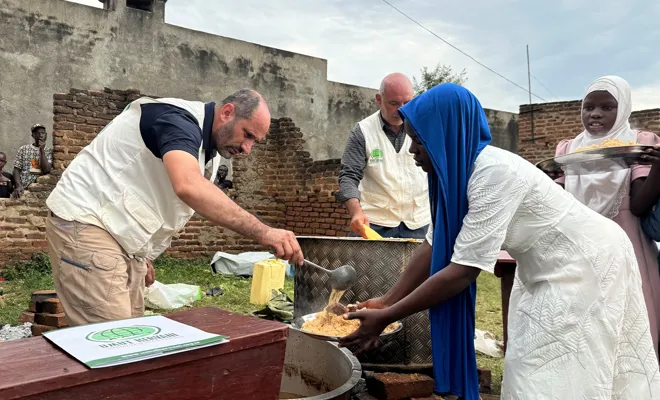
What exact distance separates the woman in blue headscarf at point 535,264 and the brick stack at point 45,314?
325cm

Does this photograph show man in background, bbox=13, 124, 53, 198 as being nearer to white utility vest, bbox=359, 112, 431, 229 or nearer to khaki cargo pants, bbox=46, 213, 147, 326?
white utility vest, bbox=359, 112, 431, 229

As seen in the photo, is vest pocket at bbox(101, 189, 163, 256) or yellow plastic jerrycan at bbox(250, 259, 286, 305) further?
yellow plastic jerrycan at bbox(250, 259, 286, 305)

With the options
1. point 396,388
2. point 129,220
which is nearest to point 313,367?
point 396,388

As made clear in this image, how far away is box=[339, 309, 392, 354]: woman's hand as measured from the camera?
1.88 metres

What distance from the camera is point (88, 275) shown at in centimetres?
223

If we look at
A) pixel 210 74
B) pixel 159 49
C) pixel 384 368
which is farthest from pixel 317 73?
pixel 384 368

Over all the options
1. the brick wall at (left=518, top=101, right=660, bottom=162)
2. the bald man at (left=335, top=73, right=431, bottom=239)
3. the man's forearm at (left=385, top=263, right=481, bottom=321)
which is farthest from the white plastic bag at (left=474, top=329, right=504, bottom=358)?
the brick wall at (left=518, top=101, right=660, bottom=162)

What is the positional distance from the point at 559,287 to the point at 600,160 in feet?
3.99

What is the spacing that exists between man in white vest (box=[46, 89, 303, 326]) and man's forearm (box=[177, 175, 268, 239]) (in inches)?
4.8

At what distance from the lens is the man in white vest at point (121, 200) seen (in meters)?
2.22

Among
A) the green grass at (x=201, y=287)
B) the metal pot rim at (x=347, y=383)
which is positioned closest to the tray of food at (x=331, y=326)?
the metal pot rim at (x=347, y=383)

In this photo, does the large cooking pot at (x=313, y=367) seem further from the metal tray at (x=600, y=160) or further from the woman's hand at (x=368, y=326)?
the metal tray at (x=600, y=160)

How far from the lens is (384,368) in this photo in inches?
111

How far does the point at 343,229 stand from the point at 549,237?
7285 mm
